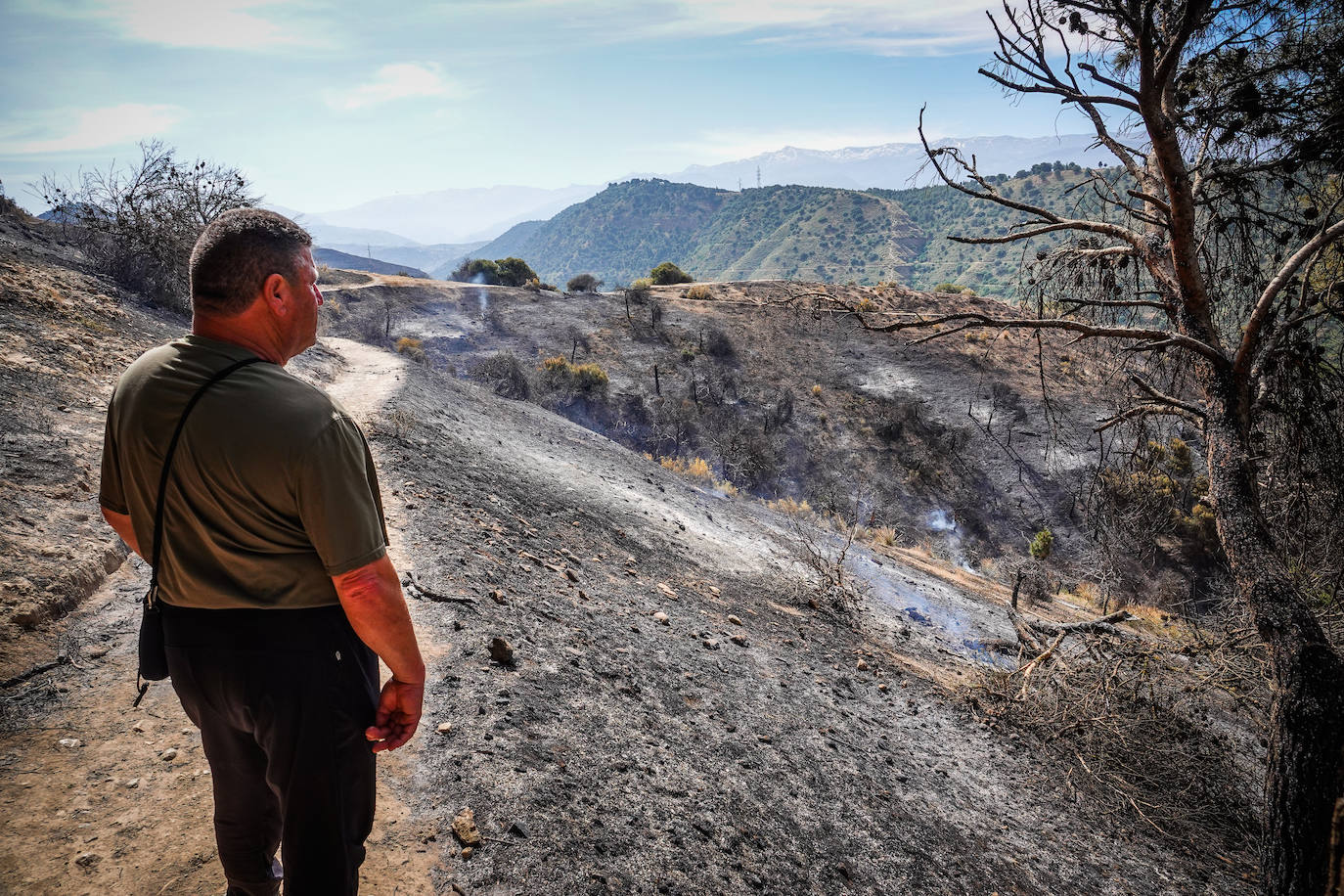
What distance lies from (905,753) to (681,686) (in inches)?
76.4

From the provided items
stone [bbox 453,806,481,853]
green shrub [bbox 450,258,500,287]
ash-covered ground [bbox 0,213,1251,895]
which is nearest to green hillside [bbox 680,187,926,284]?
green shrub [bbox 450,258,500,287]

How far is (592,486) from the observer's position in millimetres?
10453

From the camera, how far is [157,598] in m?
A: 1.69

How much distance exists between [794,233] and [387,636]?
4272 inches

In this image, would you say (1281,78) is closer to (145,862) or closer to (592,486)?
(145,862)

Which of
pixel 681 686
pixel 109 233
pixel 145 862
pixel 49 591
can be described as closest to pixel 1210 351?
pixel 681 686

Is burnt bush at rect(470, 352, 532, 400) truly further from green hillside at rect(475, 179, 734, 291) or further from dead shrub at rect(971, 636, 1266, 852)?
green hillside at rect(475, 179, 734, 291)

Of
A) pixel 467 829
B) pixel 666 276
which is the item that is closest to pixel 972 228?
pixel 666 276

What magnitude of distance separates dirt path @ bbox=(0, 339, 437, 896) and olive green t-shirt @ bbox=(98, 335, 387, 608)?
61.1 inches

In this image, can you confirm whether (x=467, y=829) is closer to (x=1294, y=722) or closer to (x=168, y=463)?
(x=168, y=463)

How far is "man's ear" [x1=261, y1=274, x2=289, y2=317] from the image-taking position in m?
1.69

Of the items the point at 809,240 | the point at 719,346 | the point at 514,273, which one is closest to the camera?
the point at 719,346

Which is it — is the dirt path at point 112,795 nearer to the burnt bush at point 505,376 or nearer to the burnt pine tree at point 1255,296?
the burnt pine tree at point 1255,296

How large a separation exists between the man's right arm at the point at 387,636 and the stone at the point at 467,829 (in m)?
1.24
